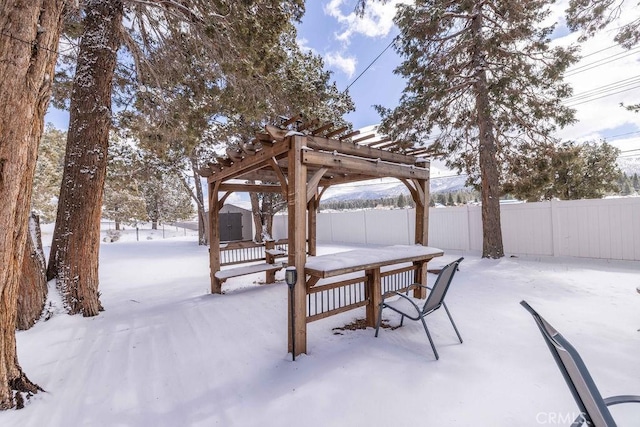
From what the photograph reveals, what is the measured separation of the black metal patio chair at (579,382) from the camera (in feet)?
3.26

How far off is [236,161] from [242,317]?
229 centimetres

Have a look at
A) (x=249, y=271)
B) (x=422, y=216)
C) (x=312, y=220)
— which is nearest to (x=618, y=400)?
(x=422, y=216)

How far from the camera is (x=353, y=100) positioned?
29.9 feet

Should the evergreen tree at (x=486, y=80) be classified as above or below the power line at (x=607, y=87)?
below

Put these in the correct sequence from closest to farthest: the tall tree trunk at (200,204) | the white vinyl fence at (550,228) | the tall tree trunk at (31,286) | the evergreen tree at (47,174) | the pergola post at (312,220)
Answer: the tall tree trunk at (31,286) < the white vinyl fence at (550,228) < the pergola post at (312,220) < the tall tree trunk at (200,204) < the evergreen tree at (47,174)

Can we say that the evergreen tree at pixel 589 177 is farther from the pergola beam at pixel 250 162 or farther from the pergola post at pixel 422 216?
the pergola beam at pixel 250 162

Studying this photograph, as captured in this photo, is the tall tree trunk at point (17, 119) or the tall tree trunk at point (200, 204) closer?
the tall tree trunk at point (17, 119)

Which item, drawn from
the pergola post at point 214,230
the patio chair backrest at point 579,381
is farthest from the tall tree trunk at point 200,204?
the patio chair backrest at point 579,381

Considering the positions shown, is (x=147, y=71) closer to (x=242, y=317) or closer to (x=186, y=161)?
(x=242, y=317)

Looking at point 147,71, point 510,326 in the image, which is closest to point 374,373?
point 510,326

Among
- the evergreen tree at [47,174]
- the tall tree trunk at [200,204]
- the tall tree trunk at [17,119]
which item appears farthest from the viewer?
the evergreen tree at [47,174]

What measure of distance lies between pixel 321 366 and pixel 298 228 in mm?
1275

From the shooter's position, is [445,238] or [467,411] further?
[445,238]

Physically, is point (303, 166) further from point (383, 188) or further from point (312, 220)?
point (383, 188)
